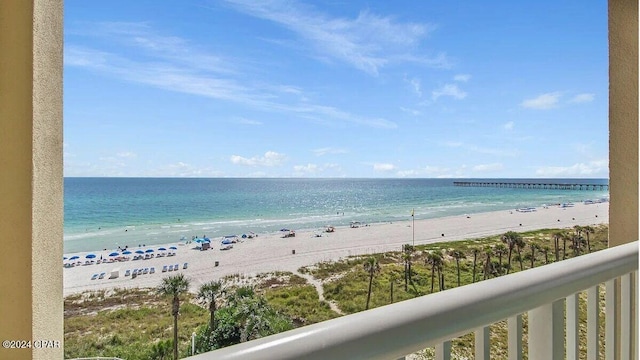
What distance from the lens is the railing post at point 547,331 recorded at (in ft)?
2.46

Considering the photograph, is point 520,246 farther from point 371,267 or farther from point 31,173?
point 31,173

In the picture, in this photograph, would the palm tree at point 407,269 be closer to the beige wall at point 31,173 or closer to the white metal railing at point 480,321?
the white metal railing at point 480,321

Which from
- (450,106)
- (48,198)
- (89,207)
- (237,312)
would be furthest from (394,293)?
(89,207)

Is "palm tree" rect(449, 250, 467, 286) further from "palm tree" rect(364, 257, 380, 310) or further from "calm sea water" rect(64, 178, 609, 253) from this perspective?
"calm sea water" rect(64, 178, 609, 253)

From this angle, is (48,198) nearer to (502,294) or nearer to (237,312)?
(502,294)

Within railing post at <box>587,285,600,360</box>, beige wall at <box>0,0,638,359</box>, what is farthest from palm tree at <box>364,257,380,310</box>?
beige wall at <box>0,0,638,359</box>

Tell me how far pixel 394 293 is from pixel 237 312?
1.93 meters

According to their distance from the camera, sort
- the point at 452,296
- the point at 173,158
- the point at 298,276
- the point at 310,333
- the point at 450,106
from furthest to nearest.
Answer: the point at 173,158
the point at 450,106
the point at 298,276
the point at 452,296
the point at 310,333

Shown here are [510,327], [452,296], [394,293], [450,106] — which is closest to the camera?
[452,296]

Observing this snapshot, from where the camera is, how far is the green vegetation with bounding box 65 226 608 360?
9.00 feet

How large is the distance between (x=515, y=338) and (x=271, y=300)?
3.68 m

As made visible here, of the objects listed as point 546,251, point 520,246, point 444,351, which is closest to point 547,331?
point 444,351

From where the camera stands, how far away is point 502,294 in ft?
2.03

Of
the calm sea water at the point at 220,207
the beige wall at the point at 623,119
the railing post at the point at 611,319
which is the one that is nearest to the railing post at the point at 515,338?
the railing post at the point at 611,319
